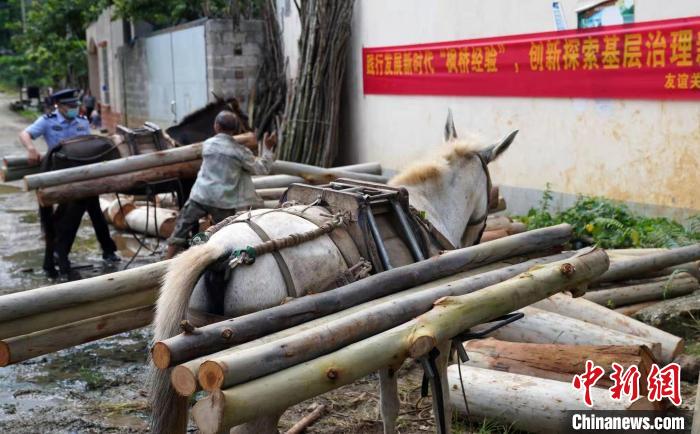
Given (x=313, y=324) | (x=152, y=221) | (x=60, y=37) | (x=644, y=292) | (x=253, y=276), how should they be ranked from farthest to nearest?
(x=60, y=37) < (x=152, y=221) < (x=644, y=292) < (x=253, y=276) < (x=313, y=324)

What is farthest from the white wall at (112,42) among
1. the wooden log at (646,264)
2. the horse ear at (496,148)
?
the wooden log at (646,264)

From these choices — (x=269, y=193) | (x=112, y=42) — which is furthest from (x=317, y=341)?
(x=112, y=42)

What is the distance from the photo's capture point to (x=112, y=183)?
25.5ft

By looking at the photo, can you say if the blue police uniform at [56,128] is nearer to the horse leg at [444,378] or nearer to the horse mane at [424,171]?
the horse mane at [424,171]

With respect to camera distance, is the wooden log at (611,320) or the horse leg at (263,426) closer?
the horse leg at (263,426)

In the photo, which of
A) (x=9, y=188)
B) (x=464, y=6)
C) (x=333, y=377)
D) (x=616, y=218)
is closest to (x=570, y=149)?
(x=616, y=218)

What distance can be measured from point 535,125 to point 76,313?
6.16 m

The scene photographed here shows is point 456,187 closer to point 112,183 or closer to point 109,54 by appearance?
point 112,183

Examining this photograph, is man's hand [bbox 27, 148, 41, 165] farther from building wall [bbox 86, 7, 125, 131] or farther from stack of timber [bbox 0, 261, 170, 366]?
building wall [bbox 86, 7, 125, 131]

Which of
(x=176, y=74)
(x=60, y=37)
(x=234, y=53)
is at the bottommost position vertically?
(x=176, y=74)

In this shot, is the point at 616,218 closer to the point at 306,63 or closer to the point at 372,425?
the point at 372,425

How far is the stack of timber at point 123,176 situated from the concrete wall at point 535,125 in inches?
67.8

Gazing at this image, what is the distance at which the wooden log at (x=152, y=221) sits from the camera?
395 inches

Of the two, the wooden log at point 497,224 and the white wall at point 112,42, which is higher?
the white wall at point 112,42
